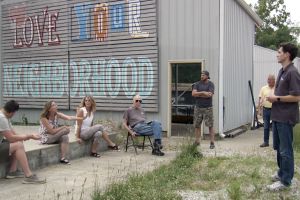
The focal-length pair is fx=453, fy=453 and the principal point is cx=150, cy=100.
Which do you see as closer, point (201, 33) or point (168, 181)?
point (168, 181)

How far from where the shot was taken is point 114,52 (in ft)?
43.8

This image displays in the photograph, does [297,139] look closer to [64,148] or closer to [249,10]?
[249,10]

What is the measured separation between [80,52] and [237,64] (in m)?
4.86

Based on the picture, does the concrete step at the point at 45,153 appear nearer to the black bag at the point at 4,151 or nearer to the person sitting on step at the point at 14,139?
the black bag at the point at 4,151

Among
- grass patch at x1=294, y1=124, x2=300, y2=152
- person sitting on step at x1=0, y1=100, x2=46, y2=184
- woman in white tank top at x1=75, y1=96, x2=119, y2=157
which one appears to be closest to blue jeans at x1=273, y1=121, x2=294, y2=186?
grass patch at x1=294, y1=124, x2=300, y2=152

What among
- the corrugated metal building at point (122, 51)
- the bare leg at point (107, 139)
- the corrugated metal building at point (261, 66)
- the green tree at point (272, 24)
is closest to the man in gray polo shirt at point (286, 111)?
the bare leg at point (107, 139)

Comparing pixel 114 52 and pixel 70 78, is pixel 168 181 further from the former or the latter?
pixel 70 78

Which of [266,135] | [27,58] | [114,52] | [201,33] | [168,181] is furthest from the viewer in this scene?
[27,58]

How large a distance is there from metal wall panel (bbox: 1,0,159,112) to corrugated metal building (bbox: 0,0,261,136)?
29 millimetres

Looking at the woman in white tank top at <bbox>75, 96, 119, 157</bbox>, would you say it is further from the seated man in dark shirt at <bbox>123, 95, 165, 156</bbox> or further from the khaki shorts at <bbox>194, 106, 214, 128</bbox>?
the khaki shorts at <bbox>194, 106, 214, 128</bbox>

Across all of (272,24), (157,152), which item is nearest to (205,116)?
(157,152)

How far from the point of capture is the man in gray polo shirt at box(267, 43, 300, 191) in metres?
5.90

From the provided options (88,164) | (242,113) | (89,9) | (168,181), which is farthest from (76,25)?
(168,181)

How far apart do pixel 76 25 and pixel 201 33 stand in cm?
439
